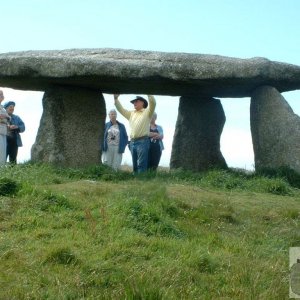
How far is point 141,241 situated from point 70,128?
7.04 metres

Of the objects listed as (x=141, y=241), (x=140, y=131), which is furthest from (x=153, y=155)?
(x=141, y=241)

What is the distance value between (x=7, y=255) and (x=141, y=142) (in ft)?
22.9

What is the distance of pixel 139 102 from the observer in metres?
13.0

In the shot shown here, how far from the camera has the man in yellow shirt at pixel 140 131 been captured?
1267cm

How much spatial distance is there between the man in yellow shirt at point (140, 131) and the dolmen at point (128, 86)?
0.43 meters

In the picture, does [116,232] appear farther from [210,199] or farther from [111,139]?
[111,139]

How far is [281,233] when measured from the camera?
7.49 metres

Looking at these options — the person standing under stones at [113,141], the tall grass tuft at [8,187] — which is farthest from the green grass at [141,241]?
the person standing under stones at [113,141]

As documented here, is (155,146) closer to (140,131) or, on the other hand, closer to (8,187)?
(140,131)

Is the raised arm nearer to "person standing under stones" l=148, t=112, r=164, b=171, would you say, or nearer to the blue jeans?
"person standing under stones" l=148, t=112, r=164, b=171

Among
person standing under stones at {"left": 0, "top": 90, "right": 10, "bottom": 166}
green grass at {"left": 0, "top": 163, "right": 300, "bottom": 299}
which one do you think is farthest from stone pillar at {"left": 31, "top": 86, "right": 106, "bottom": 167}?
green grass at {"left": 0, "top": 163, "right": 300, "bottom": 299}

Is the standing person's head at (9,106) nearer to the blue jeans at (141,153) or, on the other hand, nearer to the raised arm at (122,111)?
the raised arm at (122,111)

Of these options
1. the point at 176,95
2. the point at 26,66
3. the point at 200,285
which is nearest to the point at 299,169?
the point at 176,95

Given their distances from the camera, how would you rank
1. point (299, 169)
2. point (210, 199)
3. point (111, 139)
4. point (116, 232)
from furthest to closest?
point (111, 139)
point (299, 169)
point (210, 199)
point (116, 232)
